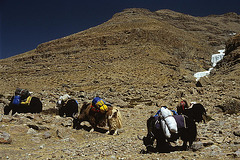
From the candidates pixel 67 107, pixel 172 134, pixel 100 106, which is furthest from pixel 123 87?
pixel 172 134

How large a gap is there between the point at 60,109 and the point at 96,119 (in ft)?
8.61

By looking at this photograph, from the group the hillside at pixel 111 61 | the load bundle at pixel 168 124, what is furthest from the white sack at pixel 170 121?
the hillside at pixel 111 61

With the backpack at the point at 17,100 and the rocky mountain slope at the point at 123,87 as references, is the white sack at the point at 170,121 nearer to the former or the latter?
the rocky mountain slope at the point at 123,87

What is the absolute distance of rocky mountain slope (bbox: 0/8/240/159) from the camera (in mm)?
4531

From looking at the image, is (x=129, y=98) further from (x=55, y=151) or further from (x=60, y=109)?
(x=55, y=151)

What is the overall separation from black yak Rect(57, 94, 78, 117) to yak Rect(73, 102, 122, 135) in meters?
1.18

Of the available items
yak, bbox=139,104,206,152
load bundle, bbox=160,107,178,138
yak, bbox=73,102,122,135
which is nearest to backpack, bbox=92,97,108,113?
yak, bbox=73,102,122,135

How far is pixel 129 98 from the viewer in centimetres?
1548

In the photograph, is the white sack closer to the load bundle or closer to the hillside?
the load bundle

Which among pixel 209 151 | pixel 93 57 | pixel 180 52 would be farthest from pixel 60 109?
pixel 180 52

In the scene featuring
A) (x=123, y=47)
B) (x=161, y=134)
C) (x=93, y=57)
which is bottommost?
(x=161, y=134)

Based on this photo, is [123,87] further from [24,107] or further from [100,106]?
[100,106]

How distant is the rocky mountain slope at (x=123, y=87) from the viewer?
4.53m

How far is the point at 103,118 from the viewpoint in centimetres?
687
